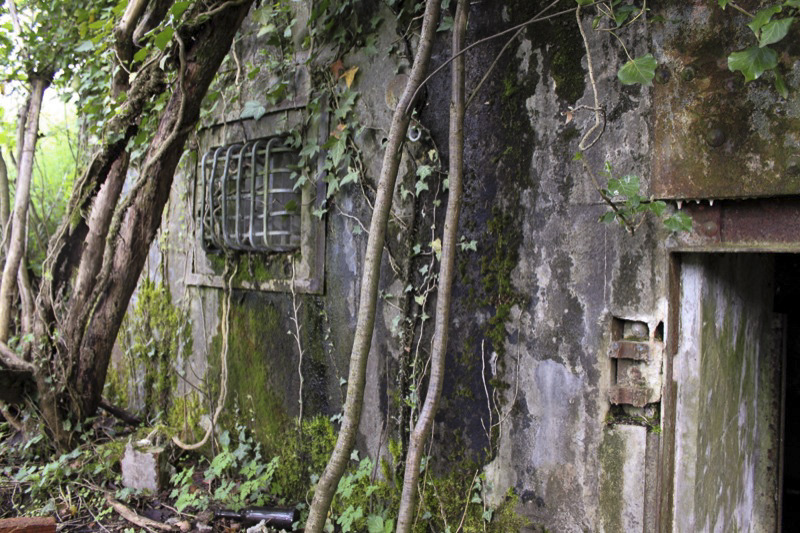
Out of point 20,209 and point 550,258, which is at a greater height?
point 20,209

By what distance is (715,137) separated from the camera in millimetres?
2377

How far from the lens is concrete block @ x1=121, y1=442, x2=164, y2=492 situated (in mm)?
4531

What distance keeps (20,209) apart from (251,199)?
236 centimetres

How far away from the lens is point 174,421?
5.42 m

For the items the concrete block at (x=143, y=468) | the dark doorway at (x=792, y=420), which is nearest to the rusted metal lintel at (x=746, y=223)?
the dark doorway at (x=792, y=420)

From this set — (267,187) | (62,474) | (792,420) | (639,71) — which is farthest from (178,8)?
(792,420)

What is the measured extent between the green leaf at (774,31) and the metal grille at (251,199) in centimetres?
302

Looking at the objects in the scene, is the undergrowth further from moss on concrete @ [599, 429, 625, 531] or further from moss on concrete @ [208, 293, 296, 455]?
moss on concrete @ [599, 429, 625, 531]

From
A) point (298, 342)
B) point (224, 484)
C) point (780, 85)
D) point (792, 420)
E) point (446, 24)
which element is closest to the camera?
point (780, 85)

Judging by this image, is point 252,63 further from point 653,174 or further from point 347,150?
point 653,174

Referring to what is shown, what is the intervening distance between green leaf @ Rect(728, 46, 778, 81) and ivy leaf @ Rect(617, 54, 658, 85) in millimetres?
266

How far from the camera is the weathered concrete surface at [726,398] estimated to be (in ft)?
8.56

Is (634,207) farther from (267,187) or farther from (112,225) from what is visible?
(112,225)

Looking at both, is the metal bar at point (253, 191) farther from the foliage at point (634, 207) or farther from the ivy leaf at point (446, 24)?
the foliage at point (634, 207)
